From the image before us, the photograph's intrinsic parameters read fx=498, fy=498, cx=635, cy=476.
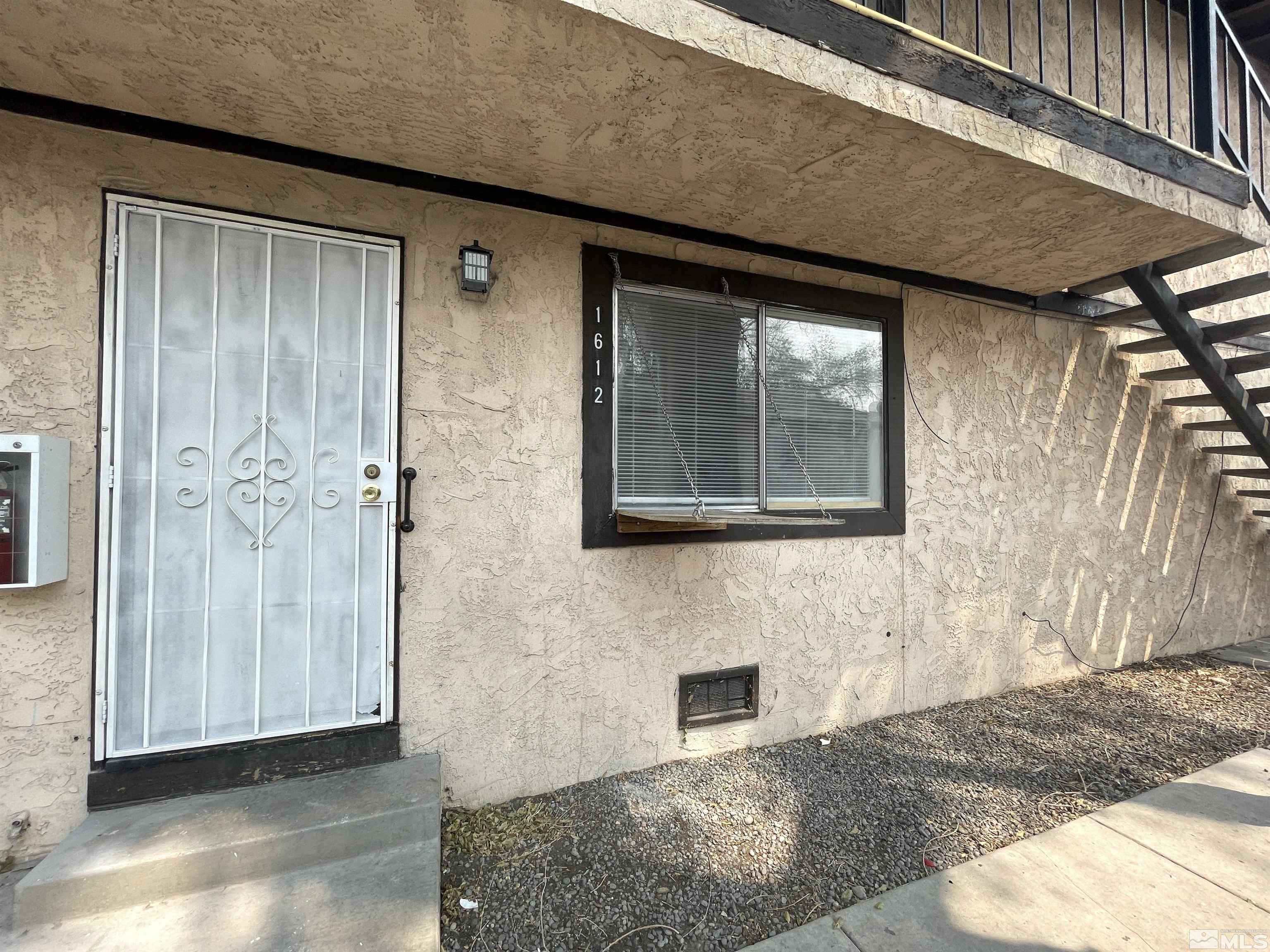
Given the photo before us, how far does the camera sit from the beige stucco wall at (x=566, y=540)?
1.93 metres

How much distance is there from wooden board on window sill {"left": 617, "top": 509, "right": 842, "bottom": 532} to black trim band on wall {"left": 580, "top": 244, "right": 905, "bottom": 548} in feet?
0.32

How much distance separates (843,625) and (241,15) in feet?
12.6

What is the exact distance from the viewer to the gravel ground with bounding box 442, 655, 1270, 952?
187 centimetres

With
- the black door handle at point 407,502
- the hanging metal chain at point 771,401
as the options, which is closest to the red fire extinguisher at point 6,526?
the black door handle at point 407,502

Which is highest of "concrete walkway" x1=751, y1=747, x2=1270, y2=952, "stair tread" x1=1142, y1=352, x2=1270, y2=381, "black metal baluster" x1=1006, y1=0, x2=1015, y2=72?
"black metal baluster" x1=1006, y1=0, x2=1015, y2=72

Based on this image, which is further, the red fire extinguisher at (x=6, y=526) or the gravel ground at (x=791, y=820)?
the gravel ground at (x=791, y=820)

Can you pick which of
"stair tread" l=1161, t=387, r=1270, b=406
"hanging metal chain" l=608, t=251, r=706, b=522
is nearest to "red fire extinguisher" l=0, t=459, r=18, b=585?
"hanging metal chain" l=608, t=251, r=706, b=522

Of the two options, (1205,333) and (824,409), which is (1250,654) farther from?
(824,409)

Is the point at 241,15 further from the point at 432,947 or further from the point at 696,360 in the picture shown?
the point at 432,947

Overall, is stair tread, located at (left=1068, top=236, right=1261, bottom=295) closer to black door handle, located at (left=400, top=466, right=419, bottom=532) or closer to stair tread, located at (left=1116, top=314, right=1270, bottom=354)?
stair tread, located at (left=1116, top=314, right=1270, bottom=354)

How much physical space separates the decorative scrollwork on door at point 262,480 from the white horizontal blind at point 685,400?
1538 millimetres

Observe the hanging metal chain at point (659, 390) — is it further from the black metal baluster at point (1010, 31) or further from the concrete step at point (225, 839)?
the black metal baluster at point (1010, 31)

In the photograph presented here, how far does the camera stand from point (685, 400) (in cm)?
289

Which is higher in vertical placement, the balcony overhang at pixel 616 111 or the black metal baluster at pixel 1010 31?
the black metal baluster at pixel 1010 31
